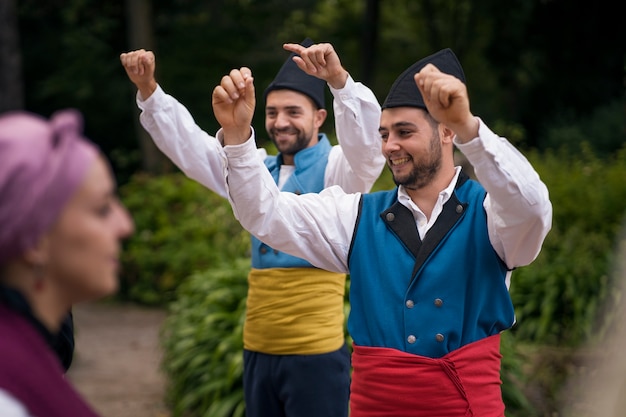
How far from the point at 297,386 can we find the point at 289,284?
440 mm

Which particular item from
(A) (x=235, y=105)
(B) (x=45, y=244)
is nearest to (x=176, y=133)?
(A) (x=235, y=105)

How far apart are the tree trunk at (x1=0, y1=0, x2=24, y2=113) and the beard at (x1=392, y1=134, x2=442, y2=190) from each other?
9.44 meters

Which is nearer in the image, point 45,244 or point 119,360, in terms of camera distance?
point 45,244

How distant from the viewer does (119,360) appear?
8445mm

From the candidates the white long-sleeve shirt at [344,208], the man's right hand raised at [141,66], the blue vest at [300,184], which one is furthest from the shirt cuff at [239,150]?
the blue vest at [300,184]

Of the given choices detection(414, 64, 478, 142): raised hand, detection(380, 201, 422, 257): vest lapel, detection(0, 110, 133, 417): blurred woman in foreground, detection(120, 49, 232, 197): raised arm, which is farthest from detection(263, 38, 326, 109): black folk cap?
detection(0, 110, 133, 417): blurred woman in foreground

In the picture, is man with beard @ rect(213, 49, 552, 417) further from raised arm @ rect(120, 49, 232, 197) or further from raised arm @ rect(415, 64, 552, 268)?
raised arm @ rect(120, 49, 232, 197)

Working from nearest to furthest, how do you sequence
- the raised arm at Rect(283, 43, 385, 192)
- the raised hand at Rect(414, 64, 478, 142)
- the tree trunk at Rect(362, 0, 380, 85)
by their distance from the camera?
1. the raised hand at Rect(414, 64, 478, 142)
2. the raised arm at Rect(283, 43, 385, 192)
3. the tree trunk at Rect(362, 0, 380, 85)

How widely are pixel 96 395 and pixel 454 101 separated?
524cm

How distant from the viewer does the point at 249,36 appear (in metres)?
16.0

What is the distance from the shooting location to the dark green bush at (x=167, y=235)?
32.3ft

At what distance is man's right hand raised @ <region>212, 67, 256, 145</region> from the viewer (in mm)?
3006

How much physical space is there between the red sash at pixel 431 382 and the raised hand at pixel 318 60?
1018mm

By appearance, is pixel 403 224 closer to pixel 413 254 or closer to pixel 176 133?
pixel 413 254
